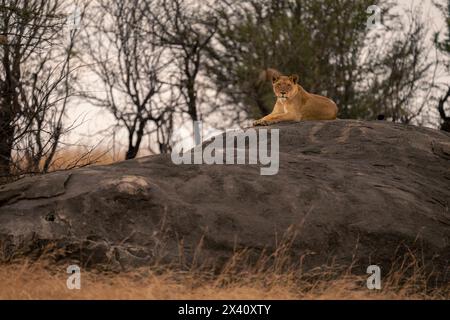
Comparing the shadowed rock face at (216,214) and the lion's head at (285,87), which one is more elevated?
the lion's head at (285,87)

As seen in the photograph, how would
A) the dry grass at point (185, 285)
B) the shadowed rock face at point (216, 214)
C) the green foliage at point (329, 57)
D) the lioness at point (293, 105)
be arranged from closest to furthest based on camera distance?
the dry grass at point (185, 285) → the shadowed rock face at point (216, 214) → the lioness at point (293, 105) → the green foliage at point (329, 57)

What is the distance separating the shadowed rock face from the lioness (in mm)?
2508

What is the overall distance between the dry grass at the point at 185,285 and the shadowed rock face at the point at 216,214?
0.27m

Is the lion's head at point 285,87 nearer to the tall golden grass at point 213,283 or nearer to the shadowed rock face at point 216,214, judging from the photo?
the shadowed rock face at point 216,214

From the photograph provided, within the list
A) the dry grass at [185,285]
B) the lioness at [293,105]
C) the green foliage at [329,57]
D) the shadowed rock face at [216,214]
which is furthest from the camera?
the green foliage at [329,57]

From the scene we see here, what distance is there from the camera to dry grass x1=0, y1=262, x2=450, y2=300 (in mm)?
8617

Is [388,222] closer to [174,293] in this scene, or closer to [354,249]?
[354,249]

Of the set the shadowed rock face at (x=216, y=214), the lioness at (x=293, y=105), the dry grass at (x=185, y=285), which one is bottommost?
the dry grass at (x=185, y=285)

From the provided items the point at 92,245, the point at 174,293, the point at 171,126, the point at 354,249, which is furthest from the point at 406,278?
the point at 171,126

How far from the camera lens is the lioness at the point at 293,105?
13616 millimetres

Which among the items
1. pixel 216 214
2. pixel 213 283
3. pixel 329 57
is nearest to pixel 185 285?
pixel 213 283

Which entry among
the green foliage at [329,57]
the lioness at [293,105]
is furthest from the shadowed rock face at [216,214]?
the green foliage at [329,57]

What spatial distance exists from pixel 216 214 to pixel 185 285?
1.15 meters

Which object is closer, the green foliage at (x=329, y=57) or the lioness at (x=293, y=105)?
the lioness at (x=293, y=105)
